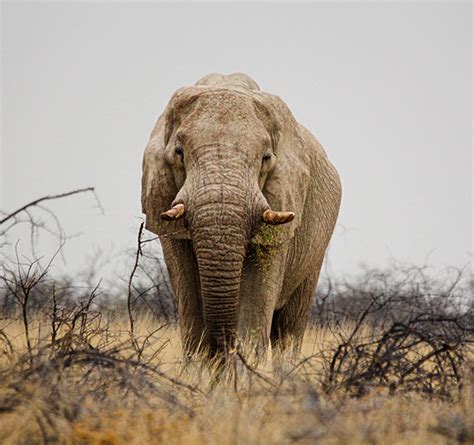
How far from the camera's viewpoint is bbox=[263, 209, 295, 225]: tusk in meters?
6.04

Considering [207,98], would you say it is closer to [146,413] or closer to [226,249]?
[226,249]

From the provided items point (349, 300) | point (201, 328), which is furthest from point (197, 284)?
point (349, 300)

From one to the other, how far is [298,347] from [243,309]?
2.18 m

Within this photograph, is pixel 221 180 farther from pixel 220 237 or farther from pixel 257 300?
pixel 257 300

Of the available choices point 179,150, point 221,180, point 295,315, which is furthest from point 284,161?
point 295,315

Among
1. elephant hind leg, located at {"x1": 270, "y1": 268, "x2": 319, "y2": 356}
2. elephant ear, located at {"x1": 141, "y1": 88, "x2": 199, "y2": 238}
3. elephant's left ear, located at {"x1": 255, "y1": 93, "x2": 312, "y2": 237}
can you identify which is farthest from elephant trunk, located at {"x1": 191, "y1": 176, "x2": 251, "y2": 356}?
elephant hind leg, located at {"x1": 270, "y1": 268, "x2": 319, "y2": 356}

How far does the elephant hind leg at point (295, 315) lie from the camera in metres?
9.05

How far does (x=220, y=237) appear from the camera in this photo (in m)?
5.99

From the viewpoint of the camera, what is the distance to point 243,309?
21.8 ft

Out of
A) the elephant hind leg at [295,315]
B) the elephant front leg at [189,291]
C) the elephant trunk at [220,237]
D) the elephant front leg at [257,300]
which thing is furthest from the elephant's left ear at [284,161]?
the elephant hind leg at [295,315]

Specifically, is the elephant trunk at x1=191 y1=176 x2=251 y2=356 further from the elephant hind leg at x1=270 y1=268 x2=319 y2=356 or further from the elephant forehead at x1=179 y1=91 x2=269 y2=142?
the elephant hind leg at x1=270 y1=268 x2=319 y2=356

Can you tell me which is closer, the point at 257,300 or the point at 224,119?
the point at 224,119

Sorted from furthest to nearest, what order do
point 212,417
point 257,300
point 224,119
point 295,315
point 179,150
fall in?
point 295,315
point 257,300
point 179,150
point 224,119
point 212,417

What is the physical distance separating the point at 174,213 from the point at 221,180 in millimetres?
396
